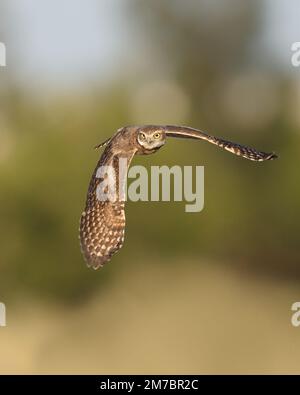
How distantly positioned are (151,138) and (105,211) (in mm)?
381

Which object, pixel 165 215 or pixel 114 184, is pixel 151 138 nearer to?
pixel 114 184

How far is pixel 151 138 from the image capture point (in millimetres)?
3344

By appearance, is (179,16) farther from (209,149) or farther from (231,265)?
(231,265)

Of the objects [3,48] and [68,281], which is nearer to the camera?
[3,48]

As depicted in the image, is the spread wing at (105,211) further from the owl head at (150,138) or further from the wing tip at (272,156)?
the wing tip at (272,156)

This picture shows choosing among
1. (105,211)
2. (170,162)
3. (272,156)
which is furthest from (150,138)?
(170,162)

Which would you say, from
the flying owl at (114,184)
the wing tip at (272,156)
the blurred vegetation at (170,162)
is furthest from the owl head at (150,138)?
the blurred vegetation at (170,162)

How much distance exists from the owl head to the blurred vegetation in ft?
12.9

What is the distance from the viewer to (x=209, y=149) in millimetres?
8477

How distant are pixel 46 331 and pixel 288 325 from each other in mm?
2983

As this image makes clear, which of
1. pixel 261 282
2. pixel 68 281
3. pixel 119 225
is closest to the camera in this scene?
pixel 119 225

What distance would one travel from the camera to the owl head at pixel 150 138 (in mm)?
3319

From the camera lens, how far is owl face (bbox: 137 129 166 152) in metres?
3.32

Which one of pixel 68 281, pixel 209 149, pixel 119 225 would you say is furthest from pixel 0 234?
pixel 119 225
